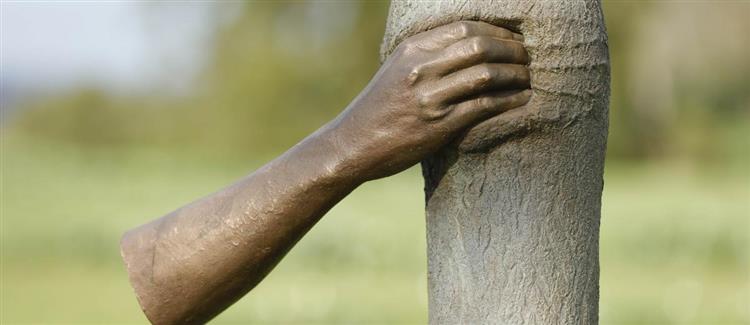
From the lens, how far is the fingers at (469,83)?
1553 mm

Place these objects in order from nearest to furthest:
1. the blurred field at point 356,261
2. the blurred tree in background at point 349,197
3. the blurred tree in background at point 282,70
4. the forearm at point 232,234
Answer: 1. the forearm at point 232,234
2. the blurred field at point 356,261
3. the blurred tree in background at point 349,197
4. the blurred tree in background at point 282,70

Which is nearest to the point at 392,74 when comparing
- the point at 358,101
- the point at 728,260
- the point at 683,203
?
the point at 358,101

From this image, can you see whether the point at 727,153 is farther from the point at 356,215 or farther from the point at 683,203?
the point at 356,215

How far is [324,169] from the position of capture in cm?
164

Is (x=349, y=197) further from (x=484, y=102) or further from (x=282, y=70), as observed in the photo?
(x=282, y=70)

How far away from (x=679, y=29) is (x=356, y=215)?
12.7 metres

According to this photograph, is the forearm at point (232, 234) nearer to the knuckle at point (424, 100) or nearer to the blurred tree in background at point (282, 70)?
the knuckle at point (424, 100)

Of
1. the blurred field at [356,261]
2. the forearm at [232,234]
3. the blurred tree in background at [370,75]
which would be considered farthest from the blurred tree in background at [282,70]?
the forearm at [232,234]

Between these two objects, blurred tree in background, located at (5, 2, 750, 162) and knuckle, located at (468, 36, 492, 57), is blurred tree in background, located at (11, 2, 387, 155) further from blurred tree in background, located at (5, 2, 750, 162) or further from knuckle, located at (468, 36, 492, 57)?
knuckle, located at (468, 36, 492, 57)

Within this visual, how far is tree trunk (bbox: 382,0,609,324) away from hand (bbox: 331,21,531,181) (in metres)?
0.03

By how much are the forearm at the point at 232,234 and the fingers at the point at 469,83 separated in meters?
0.18

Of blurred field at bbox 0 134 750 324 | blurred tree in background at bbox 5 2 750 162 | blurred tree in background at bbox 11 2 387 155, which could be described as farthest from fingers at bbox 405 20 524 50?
blurred tree in background at bbox 11 2 387 155

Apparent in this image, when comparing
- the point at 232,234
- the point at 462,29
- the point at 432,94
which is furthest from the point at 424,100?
the point at 232,234

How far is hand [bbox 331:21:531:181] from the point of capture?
5.13 ft
